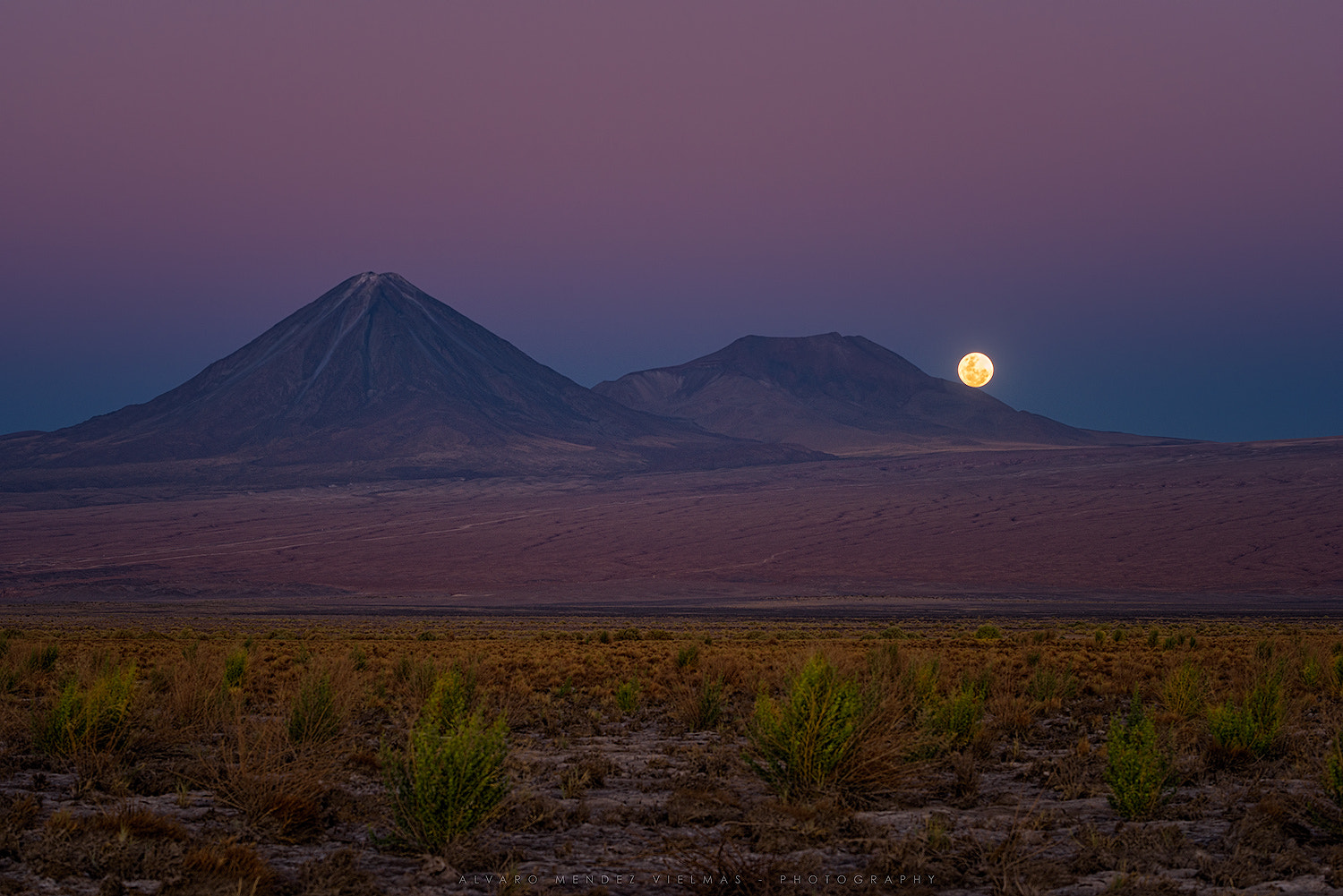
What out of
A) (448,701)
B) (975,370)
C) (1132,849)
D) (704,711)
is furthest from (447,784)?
(975,370)

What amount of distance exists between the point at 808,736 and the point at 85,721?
5.67 m

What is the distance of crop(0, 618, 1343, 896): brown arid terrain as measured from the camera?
18.2 ft

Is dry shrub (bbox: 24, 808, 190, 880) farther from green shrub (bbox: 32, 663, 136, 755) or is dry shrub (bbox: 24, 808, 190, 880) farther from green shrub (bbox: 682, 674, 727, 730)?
green shrub (bbox: 682, 674, 727, 730)

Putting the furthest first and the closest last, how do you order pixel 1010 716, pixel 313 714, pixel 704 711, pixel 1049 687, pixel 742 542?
pixel 742 542, pixel 1049 687, pixel 704 711, pixel 1010 716, pixel 313 714

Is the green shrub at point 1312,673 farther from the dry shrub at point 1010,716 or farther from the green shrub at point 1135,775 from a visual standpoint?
the green shrub at point 1135,775

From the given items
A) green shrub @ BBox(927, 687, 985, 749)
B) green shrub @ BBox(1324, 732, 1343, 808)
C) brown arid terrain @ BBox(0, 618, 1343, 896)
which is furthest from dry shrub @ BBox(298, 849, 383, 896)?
green shrub @ BBox(1324, 732, 1343, 808)

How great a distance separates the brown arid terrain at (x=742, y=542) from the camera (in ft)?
187

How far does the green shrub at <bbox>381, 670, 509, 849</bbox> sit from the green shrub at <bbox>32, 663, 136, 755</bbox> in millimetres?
3408

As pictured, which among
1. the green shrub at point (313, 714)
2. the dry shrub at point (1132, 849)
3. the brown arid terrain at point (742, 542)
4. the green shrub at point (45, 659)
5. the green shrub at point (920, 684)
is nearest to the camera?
the dry shrub at point (1132, 849)

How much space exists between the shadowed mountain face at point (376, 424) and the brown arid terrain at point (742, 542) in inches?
809

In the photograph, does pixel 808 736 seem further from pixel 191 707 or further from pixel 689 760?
pixel 191 707

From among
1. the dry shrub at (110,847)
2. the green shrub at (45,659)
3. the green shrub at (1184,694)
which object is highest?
the dry shrub at (110,847)

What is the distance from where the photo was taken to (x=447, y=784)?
6.02m

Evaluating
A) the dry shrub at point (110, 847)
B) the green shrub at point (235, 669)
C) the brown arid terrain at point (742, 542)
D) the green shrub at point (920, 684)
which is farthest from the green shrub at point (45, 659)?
the brown arid terrain at point (742, 542)
